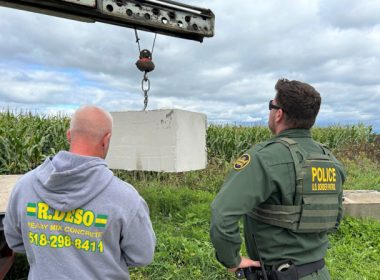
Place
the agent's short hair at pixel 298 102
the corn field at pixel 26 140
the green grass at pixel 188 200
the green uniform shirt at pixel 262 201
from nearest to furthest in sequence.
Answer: the green uniform shirt at pixel 262 201, the agent's short hair at pixel 298 102, the green grass at pixel 188 200, the corn field at pixel 26 140

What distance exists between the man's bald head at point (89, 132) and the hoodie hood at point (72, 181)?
6 centimetres

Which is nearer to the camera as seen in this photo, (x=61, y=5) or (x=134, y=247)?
(x=134, y=247)

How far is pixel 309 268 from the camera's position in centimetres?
198

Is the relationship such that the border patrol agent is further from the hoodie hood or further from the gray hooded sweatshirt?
the hoodie hood

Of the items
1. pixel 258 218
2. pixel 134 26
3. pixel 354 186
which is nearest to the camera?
pixel 258 218

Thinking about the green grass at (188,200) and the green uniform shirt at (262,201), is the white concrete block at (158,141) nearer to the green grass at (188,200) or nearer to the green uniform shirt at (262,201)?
the green grass at (188,200)

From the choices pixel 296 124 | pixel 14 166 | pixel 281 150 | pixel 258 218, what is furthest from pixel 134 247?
pixel 14 166

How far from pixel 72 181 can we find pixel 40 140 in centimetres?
646

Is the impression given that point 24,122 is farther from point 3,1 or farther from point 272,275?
point 272,275

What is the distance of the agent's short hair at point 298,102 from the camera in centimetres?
196

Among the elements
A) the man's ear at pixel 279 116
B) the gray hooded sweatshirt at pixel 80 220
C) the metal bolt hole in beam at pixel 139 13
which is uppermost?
the metal bolt hole in beam at pixel 139 13

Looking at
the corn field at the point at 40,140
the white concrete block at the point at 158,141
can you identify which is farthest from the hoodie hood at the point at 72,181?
the corn field at the point at 40,140

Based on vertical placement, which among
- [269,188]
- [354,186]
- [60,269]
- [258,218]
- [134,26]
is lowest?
[354,186]

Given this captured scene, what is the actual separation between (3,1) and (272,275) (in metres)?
3.16
